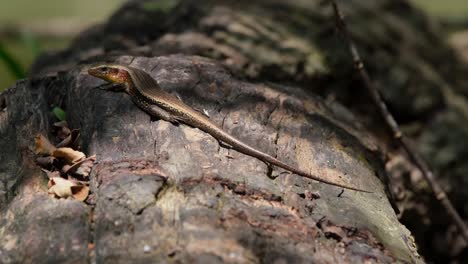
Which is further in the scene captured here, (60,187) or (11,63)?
(11,63)

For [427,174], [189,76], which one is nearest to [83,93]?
[189,76]

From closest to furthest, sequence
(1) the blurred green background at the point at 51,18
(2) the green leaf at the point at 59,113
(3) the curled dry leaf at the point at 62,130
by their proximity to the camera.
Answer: (3) the curled dry leaf at the point at 62,130, (2) the green leaf at the point at 59,113, (1) the blurred green background at the point at 51,18

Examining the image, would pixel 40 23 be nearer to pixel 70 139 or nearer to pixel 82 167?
pixel 70 139

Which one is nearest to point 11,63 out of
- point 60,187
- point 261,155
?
point 60,187

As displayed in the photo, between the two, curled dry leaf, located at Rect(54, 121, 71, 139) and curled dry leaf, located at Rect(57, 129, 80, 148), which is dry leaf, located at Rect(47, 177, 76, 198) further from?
curled dry leaf, located at Rect(54, 121, 71, 139)

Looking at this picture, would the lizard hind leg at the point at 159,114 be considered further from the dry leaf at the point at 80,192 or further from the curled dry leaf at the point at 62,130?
the dry leaf at the point at 80,192

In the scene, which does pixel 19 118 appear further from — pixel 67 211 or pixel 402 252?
pixel 402 252

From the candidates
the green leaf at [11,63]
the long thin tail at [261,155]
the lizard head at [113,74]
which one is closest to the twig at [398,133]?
the long thin tail at [261,155]
